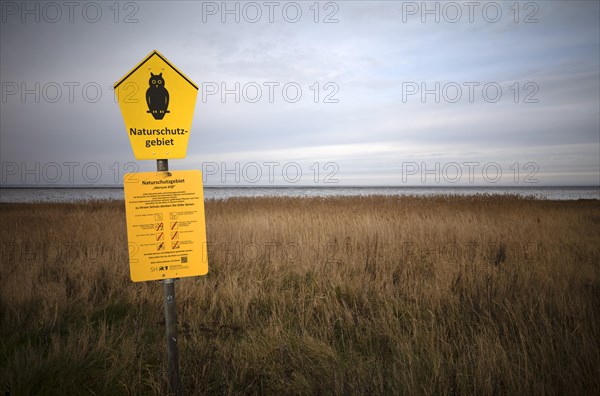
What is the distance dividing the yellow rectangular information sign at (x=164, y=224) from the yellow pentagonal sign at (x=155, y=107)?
0.19 metres

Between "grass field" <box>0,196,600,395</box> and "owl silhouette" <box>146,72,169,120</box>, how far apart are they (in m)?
1.92

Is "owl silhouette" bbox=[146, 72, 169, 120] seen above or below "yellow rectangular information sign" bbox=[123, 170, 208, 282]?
above

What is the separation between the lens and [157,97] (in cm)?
208

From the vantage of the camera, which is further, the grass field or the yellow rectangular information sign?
the grass field

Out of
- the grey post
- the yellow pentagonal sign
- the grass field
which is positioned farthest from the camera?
the grass field

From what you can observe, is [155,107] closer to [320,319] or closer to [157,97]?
[157,97]

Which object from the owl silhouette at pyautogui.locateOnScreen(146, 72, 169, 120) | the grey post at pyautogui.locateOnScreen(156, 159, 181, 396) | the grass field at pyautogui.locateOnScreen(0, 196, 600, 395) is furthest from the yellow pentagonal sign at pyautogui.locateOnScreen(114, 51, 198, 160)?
the grass field at pyautogui.locateOnScreen(0, 196, 600, 395)

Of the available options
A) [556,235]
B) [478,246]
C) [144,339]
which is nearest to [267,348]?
[144,339]

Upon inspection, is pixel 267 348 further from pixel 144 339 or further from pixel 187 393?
pixel 144 339

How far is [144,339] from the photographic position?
124 inches

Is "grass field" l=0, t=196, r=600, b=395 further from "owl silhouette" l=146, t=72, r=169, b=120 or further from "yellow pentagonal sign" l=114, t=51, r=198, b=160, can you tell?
"owl silhouette" l=146, t=72, r=169, b=120

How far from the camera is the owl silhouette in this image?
81.4 inches

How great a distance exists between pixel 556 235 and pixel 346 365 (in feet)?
25.2

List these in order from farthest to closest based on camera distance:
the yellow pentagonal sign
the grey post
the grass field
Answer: the grass field → the grey post → the yellow pentagonal sign
